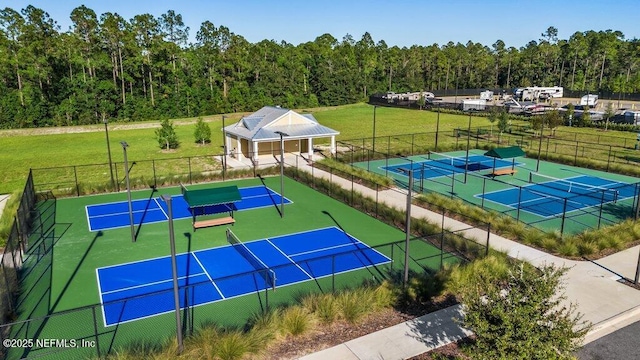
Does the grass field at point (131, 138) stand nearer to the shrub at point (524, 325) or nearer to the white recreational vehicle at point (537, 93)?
the white recreational vehicle at point (537, 93)

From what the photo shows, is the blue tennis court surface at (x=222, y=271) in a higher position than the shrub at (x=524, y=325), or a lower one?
lower

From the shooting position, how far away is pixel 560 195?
88.5 feet

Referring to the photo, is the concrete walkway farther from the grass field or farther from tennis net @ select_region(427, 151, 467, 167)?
the grass field

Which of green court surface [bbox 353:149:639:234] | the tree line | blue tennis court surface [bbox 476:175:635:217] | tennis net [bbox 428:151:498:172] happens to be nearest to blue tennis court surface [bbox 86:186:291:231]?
green court surface [bbox 353:149:639:234]

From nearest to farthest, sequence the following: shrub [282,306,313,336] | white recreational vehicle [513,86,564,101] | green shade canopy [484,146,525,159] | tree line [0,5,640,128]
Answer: shrub [282,306,313,336] < green shade canopy [484,146,525,159] < tree line [0,5,640,128] < white recreational vehicle [513,86,564,101]

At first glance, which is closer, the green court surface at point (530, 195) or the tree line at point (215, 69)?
the green court surface at point (530, 195)

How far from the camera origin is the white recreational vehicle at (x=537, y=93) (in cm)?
8638

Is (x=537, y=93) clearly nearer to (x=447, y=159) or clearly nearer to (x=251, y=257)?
(x=447, y=159)

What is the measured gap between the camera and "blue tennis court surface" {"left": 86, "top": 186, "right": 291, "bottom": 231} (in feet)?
77.5

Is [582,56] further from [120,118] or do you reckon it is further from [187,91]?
[120,118]

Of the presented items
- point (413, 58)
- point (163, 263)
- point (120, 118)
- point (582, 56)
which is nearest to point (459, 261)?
point (163, 263)

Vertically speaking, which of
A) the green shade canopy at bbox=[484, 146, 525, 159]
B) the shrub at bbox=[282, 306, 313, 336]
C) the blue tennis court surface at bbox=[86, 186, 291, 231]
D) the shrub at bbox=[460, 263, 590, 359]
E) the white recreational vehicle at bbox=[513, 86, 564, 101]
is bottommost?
the blue tennis court surface at bbox=[86, 186, 291, 231]

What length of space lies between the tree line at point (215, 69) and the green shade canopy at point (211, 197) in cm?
4790

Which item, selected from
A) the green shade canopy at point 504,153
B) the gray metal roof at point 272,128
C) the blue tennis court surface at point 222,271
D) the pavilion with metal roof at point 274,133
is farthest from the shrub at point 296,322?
the pavilion with metal roof at point 274,133
